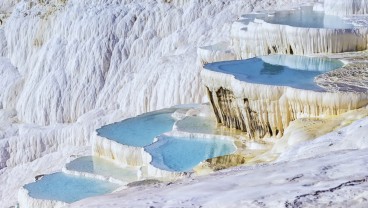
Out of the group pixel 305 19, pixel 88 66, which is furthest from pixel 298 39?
pixel 88 66

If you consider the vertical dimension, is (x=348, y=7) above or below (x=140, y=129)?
above

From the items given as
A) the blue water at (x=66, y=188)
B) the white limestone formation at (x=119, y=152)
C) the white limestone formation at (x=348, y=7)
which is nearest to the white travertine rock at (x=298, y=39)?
the white limestone formation at (x=348, y=7)

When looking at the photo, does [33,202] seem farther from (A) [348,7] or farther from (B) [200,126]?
(A) [348,7]

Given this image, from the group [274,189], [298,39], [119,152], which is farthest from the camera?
[119,152]

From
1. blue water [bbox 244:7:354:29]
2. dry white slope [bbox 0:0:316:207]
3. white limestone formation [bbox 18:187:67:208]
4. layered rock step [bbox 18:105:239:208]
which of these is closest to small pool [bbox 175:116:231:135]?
layered rock step [bbox 18:105:239:208]

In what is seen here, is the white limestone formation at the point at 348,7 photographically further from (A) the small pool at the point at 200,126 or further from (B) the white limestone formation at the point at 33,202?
(B) the white limestone formation at the point at 33,202
